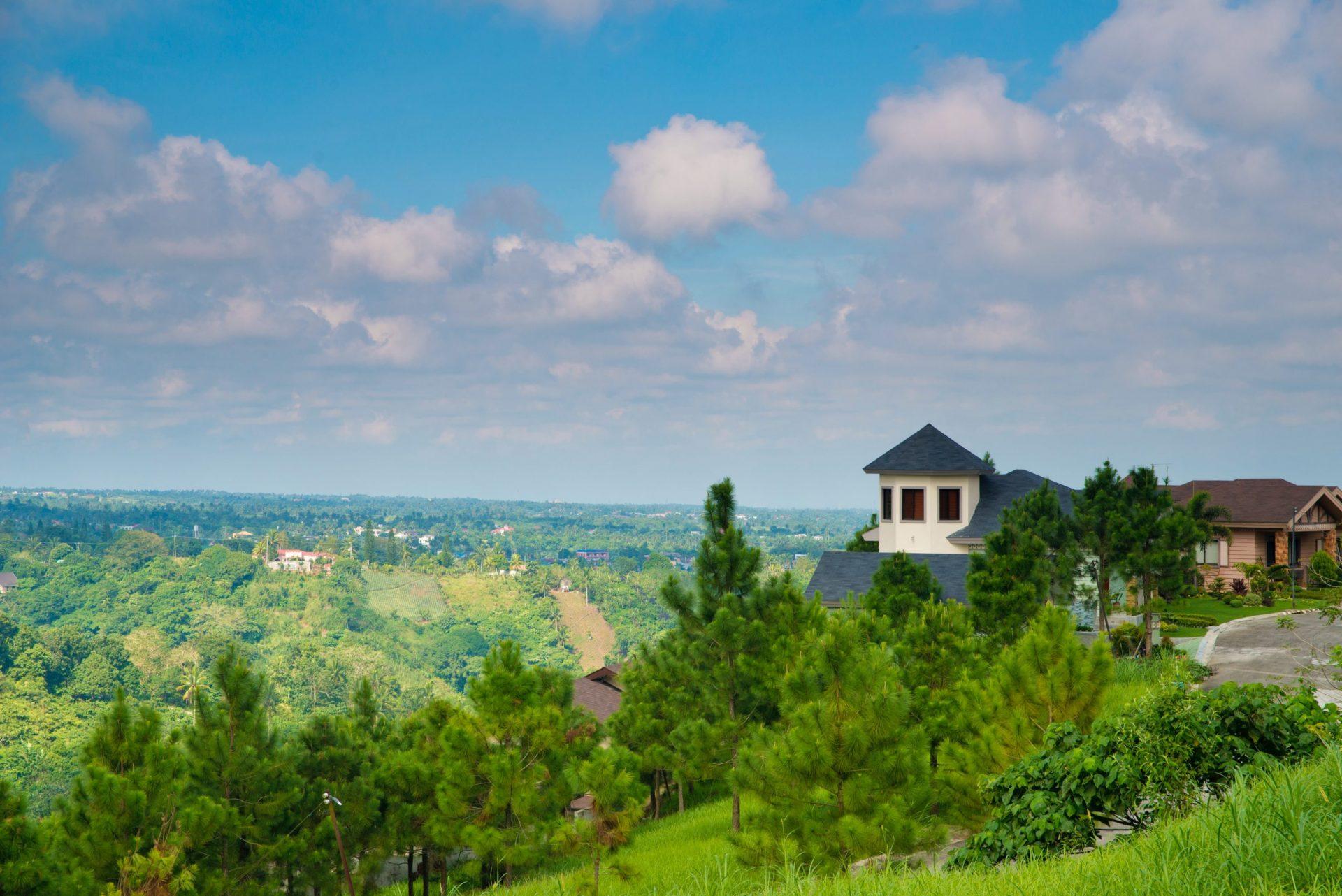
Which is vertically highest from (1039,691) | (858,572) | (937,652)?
(1039,691)

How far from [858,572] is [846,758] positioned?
19.1 meters

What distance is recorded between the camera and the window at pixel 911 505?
33.1m

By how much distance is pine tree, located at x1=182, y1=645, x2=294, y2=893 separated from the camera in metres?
16.5

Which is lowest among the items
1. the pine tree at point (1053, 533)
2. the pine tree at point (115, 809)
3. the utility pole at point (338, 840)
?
the utility pole at point (338, 840)

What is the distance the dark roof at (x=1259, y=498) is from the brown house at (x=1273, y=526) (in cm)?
3

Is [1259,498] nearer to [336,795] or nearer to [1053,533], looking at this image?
[1053,533]

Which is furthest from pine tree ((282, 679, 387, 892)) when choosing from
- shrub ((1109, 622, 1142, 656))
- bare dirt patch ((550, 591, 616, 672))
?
bare dirt patch ((550, 591, 616, 672))

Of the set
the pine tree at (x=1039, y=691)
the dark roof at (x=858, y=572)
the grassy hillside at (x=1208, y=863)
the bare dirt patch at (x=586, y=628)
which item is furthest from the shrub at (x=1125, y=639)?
the bare dirt patch at (x=586, y=628)

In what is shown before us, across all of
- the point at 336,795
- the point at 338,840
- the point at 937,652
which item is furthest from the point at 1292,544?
the point at 338,840

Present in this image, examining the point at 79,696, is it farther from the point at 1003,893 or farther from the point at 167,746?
the point at 1003,893

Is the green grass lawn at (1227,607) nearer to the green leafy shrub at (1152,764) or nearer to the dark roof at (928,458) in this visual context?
the dark roof at (928,458)

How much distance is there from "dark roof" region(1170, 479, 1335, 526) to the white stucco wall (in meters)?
8.47

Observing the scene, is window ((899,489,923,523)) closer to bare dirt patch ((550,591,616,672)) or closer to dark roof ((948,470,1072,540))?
dark roof ((948,470,1072,540))

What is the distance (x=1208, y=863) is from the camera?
4828 mm
